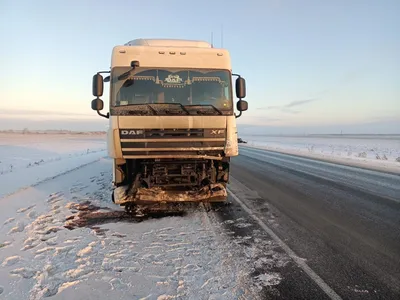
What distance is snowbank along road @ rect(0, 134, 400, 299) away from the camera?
340 cm

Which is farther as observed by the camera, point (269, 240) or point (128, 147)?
point (128, 147)

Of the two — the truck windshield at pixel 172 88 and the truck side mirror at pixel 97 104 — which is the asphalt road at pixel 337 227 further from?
the truck side mirror at pixel 97 104

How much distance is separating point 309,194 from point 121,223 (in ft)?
17.2

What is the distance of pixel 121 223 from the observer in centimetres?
601

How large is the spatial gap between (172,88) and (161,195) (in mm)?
2314

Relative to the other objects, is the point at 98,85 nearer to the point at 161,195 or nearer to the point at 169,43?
the point at 169,43

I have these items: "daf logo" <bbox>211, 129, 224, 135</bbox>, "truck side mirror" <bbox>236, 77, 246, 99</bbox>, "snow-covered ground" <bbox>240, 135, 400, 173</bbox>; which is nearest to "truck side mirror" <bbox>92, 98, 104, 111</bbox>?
"daf logo" <bbox>211, 129, 224, 135</bbox>

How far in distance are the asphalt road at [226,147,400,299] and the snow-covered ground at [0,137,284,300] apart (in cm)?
48

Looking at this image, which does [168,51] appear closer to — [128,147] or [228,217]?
[128,147]

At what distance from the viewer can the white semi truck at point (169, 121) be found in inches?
239

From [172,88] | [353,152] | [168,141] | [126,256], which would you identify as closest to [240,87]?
[172,88]

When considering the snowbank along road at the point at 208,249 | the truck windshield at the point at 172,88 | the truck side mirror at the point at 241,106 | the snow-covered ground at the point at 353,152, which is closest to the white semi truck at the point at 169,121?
the truck windshield at the point at 172,88

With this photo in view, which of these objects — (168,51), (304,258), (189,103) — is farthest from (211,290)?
(168,51)

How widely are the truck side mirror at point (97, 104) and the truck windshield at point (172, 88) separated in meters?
0.49
